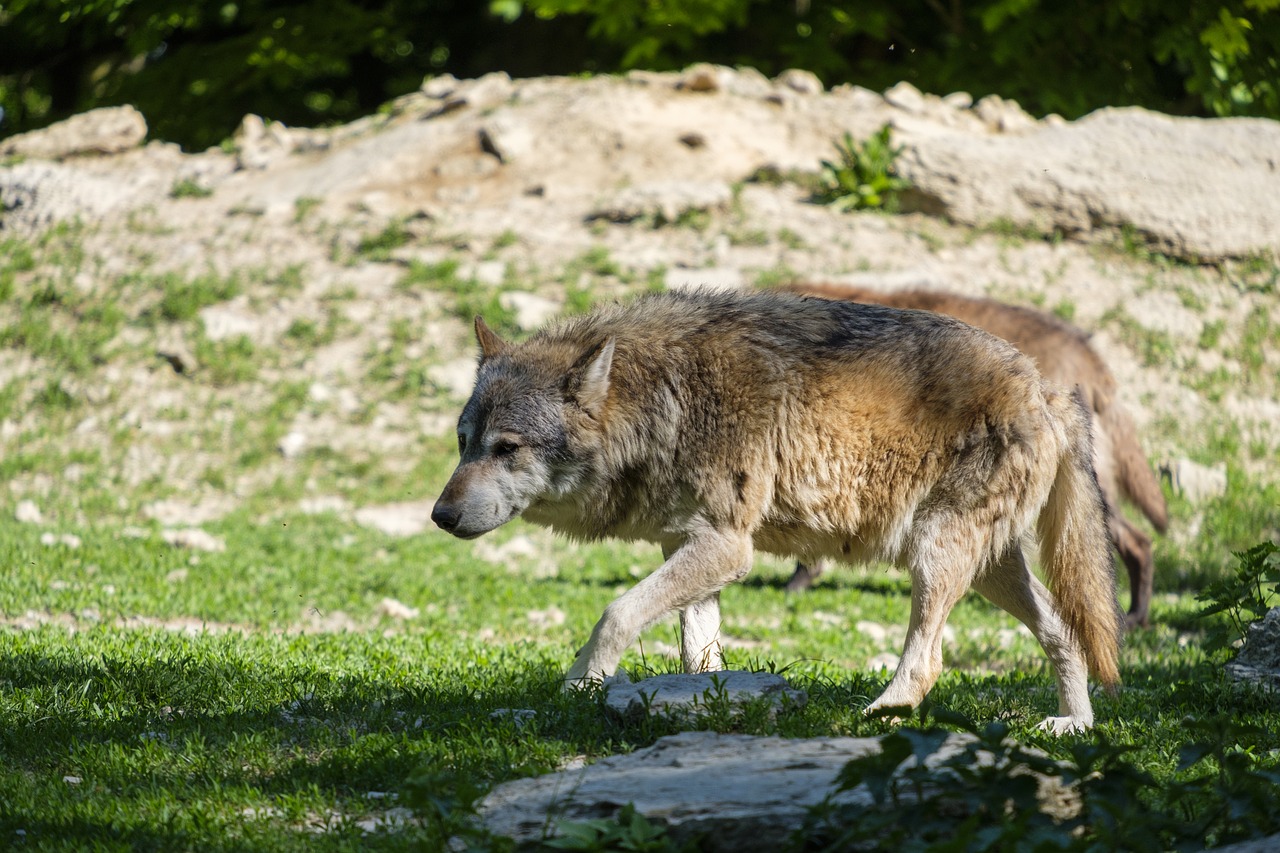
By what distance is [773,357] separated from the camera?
18.4ft

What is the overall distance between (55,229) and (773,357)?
1196 cm

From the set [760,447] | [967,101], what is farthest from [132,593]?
[967,101]

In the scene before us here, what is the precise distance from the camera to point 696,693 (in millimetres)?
4637

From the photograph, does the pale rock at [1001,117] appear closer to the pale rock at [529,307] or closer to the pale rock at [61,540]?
the pale rock at [529,307]

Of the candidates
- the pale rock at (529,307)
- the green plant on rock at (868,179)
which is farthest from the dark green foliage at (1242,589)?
the green plant on rock at (868,179)

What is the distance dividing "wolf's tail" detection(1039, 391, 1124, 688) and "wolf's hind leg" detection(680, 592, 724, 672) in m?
1.51

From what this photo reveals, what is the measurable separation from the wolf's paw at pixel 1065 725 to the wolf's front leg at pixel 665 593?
1.34 m

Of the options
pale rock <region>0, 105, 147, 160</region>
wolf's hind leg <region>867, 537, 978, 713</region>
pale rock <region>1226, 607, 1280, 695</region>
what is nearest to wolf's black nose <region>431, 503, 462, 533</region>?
wolf's hind leg <region>867, 537, 978, 713</region>

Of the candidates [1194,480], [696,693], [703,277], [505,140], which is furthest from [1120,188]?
[696,693]

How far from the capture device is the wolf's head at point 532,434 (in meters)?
Result: 5.53

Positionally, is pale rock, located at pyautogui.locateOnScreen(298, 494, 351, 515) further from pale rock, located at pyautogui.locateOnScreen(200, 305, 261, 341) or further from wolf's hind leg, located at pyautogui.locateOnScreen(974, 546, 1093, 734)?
wolf's hind leg, located at pyautogui.locateOnScreen(974, 546, 1093, 734)

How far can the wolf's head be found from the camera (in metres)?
5.53

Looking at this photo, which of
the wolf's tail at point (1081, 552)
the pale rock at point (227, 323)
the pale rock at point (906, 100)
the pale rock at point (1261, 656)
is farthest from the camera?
the pale rock at point (906, 100)

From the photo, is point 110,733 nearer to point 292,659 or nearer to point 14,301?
point 292,659
